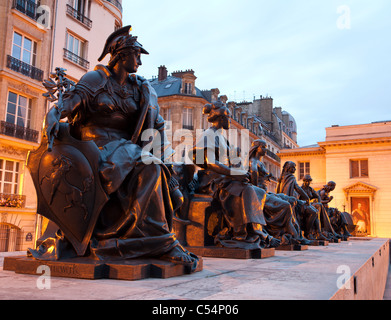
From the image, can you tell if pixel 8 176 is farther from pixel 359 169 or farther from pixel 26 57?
pixel 359 169

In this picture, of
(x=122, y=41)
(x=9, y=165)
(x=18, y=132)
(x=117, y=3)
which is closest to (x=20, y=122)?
(x=18, y=132)

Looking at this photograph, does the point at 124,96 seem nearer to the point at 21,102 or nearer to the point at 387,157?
the point at 21,102

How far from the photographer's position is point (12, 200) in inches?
687

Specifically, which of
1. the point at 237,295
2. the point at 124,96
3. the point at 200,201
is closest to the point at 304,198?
the point at 200,201

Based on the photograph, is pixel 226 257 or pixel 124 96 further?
pixel 226 257

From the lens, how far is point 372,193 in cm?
3969

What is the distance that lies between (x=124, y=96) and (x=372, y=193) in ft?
131

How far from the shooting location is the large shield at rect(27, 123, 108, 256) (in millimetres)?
3211

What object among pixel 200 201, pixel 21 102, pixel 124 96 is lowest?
pixel 200 201

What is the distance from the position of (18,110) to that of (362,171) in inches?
1301

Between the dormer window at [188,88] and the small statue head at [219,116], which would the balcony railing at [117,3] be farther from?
the small statue head at [219,116]

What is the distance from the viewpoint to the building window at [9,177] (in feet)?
56.7

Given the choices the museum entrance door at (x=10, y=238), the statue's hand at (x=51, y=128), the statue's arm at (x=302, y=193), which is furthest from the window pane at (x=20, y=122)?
the statue's hand at (x=51, y=128)
